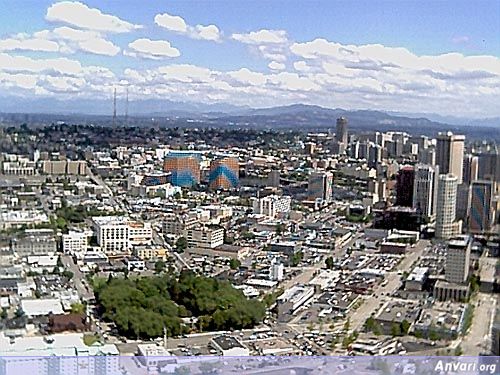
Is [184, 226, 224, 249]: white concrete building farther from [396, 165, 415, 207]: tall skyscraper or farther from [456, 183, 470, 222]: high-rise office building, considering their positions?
[456, 183, 470, 222]: high-rise office building

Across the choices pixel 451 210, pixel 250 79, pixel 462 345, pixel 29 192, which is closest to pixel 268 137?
pixel 250 79

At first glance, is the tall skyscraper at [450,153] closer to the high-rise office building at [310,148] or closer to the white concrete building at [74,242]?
the high-rise office building at [310,148]

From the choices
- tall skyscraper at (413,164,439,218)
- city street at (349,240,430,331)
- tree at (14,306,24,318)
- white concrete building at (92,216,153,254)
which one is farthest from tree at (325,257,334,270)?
tree at (14,306,24,318)

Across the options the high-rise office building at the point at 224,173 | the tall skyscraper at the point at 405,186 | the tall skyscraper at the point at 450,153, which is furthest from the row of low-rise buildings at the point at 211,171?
the tall skyscraper at the point at 450,153

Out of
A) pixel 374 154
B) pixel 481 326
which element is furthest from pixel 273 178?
pixel 481 326

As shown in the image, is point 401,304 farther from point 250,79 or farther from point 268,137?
point 250,79

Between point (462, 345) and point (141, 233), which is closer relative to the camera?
point (462, 345)

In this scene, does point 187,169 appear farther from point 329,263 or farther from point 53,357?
point 53,357
